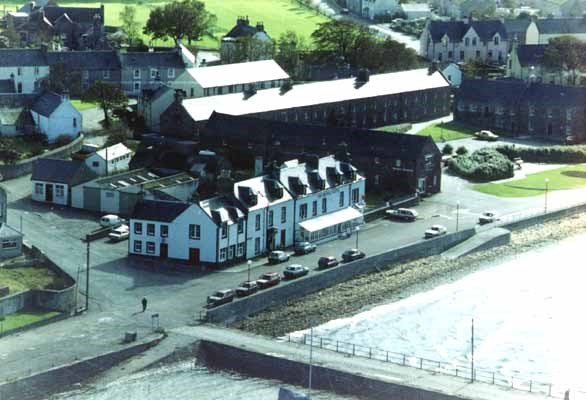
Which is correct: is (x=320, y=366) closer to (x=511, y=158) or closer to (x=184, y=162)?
(x=184, y=162)

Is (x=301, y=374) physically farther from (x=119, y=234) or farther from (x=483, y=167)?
(x=483, y=167)

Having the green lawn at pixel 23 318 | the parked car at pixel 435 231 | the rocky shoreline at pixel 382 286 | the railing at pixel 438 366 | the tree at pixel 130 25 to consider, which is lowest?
the railing at pixel 438 366

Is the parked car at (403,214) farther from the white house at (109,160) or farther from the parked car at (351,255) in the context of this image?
the white house at (109,160)

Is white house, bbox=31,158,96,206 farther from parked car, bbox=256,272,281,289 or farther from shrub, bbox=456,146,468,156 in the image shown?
shrub, bbox=456,146,468,156

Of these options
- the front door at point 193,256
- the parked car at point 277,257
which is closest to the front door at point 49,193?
the front door at point 193,256

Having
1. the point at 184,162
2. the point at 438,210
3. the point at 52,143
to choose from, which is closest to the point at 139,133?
the point at 52,143

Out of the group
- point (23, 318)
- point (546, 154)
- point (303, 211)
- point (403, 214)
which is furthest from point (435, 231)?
point (546, 154)

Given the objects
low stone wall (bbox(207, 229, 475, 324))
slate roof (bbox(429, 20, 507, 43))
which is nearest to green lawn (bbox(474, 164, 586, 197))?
low stone wall (bbox(207, 229, 475, 324))
